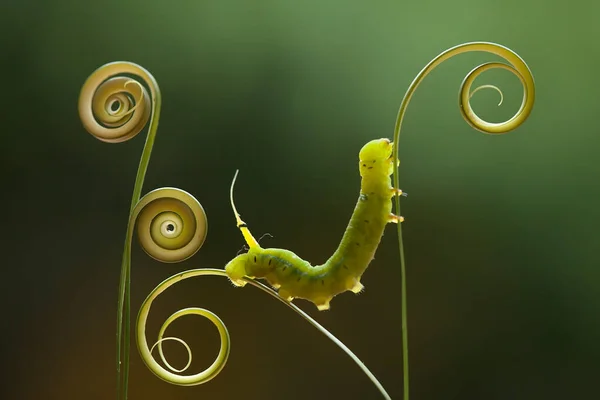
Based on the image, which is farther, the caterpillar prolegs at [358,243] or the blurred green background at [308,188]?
the blurred green background at [308,188]

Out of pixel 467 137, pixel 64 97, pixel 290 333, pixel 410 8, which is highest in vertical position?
pixel 410 8

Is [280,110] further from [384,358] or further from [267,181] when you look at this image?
[384,358]

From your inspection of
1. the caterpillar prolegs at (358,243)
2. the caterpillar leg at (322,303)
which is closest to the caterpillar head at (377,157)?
the caterpillar prolegs at (358,243)

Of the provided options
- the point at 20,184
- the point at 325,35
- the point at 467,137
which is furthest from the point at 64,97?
the point at 467,137

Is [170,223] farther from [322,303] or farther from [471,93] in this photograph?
[471,93]

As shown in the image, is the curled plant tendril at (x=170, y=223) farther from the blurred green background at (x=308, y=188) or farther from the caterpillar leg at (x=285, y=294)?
the blurred green background at (x=308, y=188)
